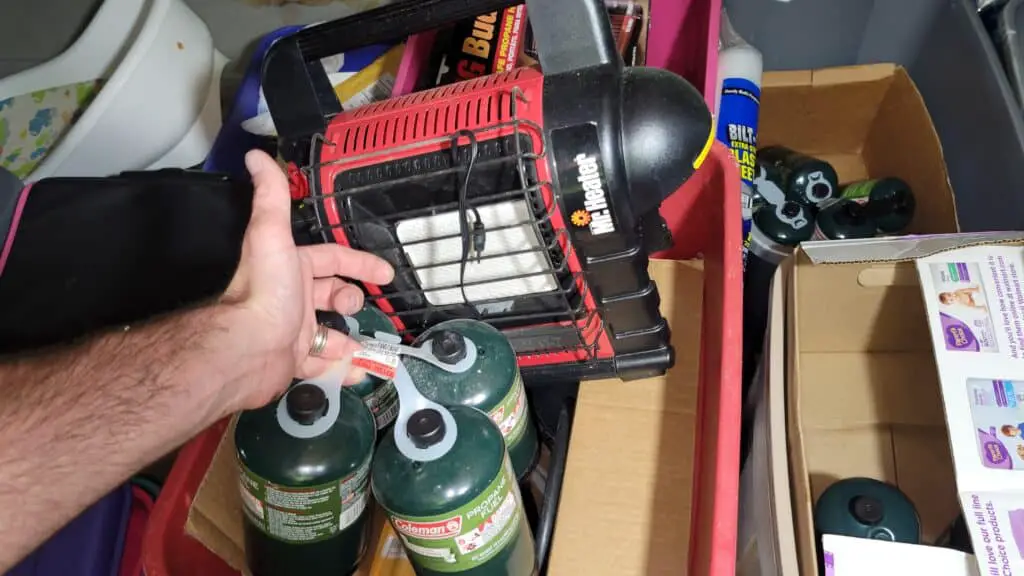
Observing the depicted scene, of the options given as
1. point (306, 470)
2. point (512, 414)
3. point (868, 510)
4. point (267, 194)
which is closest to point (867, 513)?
point (868, 510)

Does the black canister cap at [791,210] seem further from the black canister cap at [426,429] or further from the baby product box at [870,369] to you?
the black canister cap at [426,429]

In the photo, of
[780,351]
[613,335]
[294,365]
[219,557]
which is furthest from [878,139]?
[219,557]

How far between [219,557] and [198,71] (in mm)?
905

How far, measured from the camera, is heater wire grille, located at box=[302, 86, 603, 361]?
788 millimetres

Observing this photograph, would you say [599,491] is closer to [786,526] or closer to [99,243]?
[786,526]

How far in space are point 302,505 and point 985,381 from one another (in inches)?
29.1

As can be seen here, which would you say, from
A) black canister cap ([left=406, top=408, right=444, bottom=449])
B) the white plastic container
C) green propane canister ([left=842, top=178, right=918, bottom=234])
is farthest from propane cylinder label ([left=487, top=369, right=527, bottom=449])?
the white plastic container

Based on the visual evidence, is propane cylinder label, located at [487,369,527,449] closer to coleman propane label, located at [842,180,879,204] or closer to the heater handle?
the heater handle

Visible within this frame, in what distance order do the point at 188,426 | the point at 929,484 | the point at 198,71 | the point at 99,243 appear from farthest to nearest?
the point at 198,71 < the point at 929,484 < the point at 99,243 < the point at 188,426

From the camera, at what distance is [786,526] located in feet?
2.66

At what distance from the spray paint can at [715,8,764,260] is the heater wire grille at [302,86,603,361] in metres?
0.46

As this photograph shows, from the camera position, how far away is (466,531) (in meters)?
0.75

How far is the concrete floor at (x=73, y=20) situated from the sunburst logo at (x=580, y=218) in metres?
0.97

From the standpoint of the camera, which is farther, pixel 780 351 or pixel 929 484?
pixel 929 484
